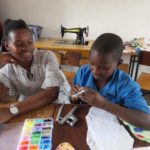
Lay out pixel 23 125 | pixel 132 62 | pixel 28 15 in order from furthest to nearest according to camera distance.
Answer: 1. pixel 28 15
2. pixel 132 62
3. pixel 23 125

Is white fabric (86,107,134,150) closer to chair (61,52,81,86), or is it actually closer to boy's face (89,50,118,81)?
boy's face (89,50,118,81)

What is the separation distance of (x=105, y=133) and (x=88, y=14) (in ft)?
7.98

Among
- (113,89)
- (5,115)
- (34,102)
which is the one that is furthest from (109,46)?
(5,115)

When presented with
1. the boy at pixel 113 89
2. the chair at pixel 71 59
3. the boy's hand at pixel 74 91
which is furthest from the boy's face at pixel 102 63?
the chair at pixel 71 59

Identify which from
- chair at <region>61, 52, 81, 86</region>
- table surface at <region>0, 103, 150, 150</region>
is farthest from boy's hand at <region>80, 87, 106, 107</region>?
chair at <region>61, 52, 81, 86</region>

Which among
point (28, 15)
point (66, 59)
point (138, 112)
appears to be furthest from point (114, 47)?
point (28, 15)

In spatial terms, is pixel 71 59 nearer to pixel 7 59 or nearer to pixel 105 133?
pixel 7 59

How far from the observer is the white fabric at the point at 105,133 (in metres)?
0.81

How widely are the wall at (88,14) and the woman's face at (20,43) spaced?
1926 millimetres

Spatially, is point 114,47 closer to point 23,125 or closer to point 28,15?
point 23,125

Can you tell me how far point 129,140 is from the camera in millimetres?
845

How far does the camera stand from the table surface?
2.74ft

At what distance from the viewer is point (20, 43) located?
1208 mm

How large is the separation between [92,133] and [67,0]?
250 centimetres
